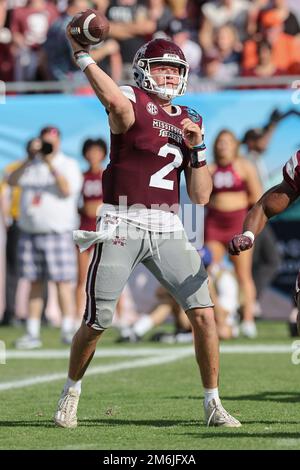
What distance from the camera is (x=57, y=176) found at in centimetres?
1106

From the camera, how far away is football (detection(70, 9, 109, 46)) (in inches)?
210

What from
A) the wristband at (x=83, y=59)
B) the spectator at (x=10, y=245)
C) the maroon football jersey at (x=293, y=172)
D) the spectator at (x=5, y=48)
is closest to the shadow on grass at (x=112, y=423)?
the maroon football jersey at (x=293, y=172)

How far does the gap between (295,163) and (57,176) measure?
579 centimetres

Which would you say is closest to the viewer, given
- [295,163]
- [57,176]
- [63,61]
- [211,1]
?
[295,163]

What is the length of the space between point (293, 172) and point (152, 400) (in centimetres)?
203

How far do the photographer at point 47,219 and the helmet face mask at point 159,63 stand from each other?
17.1 feet

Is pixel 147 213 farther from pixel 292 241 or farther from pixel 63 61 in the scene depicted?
pixel 63 61

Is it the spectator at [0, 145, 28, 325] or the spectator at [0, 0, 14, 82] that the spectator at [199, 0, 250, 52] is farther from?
the spectator at [0, 145, 28, 325]

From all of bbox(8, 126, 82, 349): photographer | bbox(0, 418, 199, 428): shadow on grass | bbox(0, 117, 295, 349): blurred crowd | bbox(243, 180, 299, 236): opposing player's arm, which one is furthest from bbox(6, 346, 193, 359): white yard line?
bbox(243, 180, 299, 236): opposing player's arm

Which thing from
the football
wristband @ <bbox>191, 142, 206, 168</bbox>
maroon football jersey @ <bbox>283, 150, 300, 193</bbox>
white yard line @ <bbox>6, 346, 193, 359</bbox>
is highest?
the football

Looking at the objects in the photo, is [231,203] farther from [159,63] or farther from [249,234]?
[249,234]

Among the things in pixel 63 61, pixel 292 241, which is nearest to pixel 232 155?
pixel 292 241

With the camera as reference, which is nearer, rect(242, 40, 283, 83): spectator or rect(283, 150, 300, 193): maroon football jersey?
rect(283, 150, 300, 193): maroon football jersey

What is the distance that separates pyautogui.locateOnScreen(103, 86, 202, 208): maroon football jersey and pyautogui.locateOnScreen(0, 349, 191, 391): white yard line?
2.34 m
